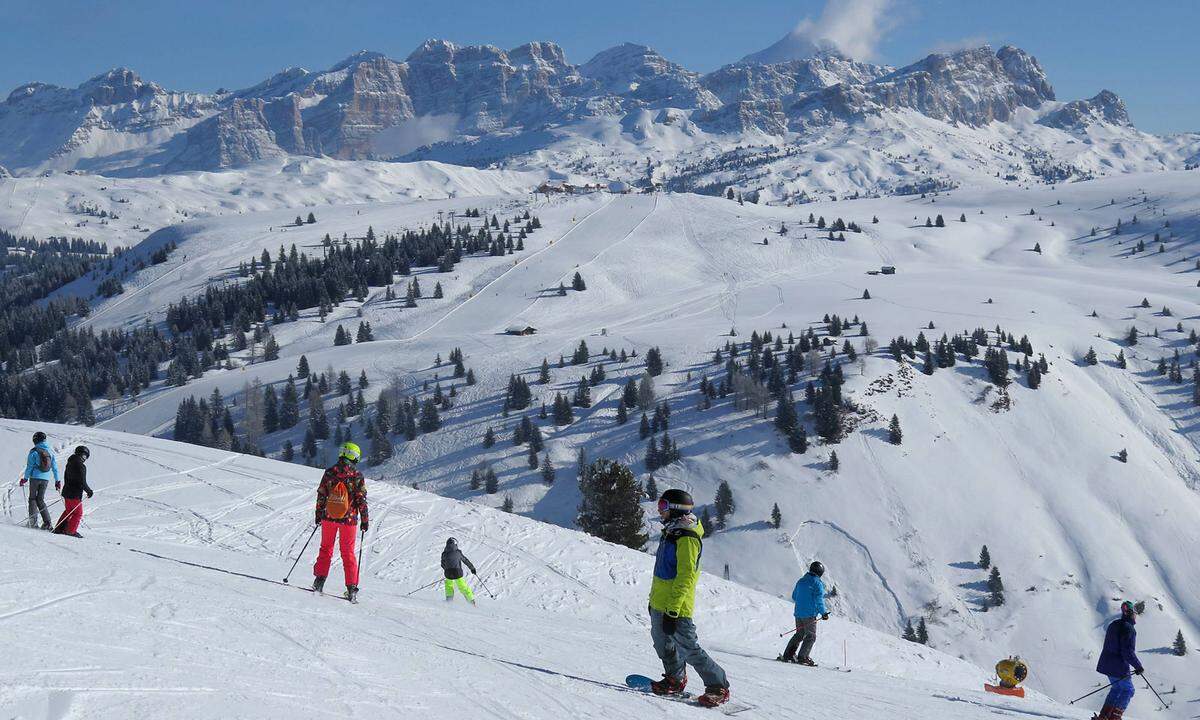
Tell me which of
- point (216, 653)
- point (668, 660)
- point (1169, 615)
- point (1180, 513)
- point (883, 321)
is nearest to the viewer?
point (216, 653)

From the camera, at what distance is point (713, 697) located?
9898 millimetres

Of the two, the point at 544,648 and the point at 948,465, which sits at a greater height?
the point at 544,648

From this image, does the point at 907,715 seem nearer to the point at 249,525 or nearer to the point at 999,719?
the point at 999,719

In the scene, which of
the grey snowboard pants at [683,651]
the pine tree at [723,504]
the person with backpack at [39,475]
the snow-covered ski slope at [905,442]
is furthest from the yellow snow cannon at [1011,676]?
the pine tree at [723,504]

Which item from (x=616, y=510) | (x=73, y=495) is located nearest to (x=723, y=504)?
(x=616, y=510)

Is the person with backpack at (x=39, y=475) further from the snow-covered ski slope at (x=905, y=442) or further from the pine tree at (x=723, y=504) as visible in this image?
the pine tree at (x=723, y=504)

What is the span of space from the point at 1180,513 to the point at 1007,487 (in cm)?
1583

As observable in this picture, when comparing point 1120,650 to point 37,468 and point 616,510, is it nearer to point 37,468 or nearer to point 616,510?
point 37,468

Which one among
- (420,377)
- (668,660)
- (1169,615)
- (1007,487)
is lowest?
(1169,615)

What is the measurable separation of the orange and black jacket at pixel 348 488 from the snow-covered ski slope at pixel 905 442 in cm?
5434

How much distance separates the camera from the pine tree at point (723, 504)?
2872 inches

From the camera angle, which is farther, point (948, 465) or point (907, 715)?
point (948, 465)

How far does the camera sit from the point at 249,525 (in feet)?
77.4

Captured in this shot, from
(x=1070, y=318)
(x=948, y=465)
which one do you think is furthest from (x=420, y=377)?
(x=1070, y=318)
